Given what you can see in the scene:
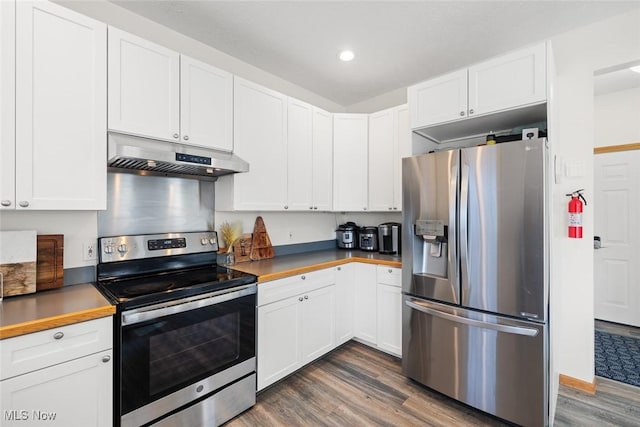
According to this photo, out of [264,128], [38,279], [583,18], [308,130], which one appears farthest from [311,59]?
[38,279]

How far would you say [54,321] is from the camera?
1.22 meters

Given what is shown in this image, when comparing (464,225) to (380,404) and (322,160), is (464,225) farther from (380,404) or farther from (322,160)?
(322,160)

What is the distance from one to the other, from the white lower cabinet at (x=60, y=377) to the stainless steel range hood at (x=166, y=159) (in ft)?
2.97

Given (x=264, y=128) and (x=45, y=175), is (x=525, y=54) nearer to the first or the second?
(x=264, y=128)

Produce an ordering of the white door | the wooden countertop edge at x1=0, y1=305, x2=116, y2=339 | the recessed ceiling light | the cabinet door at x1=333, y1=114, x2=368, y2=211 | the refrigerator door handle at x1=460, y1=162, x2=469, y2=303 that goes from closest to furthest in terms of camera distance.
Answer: the wooden countertop edge at x1=0, y1=305, x2=116, y2=339 < the refrigerator door handle at x1=460, y1=162, x2=469, y2=303 < the recessed ceiling light < the cabinet door at x1=333, y1=114, x2=368, y2=211 < the white door

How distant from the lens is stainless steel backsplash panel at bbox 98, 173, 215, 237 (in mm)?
1940

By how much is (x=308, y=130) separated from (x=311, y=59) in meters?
0.63

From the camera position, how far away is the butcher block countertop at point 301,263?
216 centimetres

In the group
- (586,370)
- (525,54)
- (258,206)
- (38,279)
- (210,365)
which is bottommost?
(586,370)

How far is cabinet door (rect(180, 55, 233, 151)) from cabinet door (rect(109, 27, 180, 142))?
46mm

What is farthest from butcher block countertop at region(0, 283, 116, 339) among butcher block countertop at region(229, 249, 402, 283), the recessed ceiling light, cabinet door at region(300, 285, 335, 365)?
the recessed ceiling light

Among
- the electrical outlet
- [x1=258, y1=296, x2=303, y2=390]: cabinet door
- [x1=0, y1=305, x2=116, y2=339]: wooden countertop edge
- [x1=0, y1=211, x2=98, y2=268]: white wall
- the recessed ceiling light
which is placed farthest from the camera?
the recessed ceiling light

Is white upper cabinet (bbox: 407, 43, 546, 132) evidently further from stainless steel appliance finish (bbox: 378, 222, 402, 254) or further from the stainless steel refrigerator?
stainless steel appliance finish (bbox: 378, 222, 402, 254)

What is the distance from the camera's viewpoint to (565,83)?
2.29m
